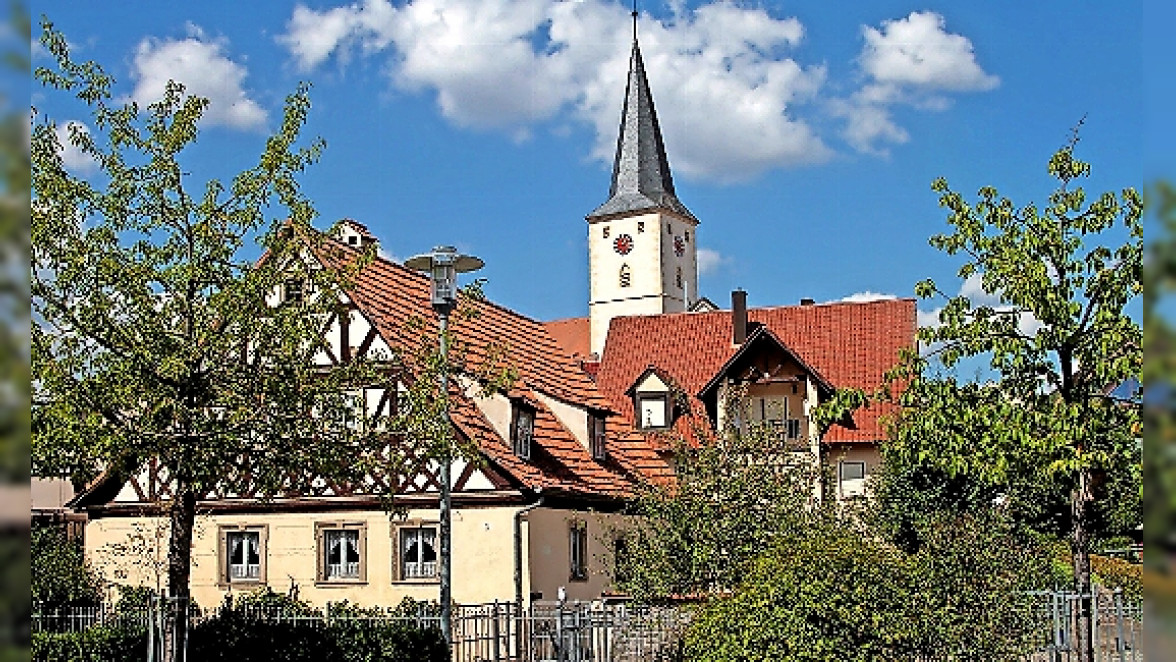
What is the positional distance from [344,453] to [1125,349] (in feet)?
26.7

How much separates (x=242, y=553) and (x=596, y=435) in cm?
897

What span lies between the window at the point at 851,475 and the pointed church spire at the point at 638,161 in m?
65.6

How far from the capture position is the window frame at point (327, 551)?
28.2 m

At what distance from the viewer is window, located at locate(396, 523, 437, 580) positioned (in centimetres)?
2794

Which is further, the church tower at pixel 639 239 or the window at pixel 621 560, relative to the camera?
the church tower at pixel 639 239

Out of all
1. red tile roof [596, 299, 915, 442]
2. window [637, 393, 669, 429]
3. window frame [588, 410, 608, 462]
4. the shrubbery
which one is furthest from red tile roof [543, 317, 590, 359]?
the shrubbery

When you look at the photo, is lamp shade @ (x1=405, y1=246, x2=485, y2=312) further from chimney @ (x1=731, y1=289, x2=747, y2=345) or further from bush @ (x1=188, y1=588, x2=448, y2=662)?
chimney @ (x1=731, y1=289, x2=747, y2=345)

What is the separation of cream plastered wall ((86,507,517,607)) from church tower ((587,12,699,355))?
77191 mm

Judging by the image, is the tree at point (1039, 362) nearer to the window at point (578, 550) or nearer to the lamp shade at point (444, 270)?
the lamp shade at point (444, 270)

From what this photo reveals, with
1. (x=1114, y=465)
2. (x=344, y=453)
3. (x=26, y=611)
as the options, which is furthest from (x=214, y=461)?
(x=26, y=611)

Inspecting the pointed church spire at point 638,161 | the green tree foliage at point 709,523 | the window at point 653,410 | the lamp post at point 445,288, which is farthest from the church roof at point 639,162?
the lamp post at point 445,288

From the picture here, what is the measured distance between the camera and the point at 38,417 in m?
12.0

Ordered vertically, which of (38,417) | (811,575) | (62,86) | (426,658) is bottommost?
(426,658)

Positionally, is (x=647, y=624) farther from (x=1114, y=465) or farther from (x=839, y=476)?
(x=839, y=476)
